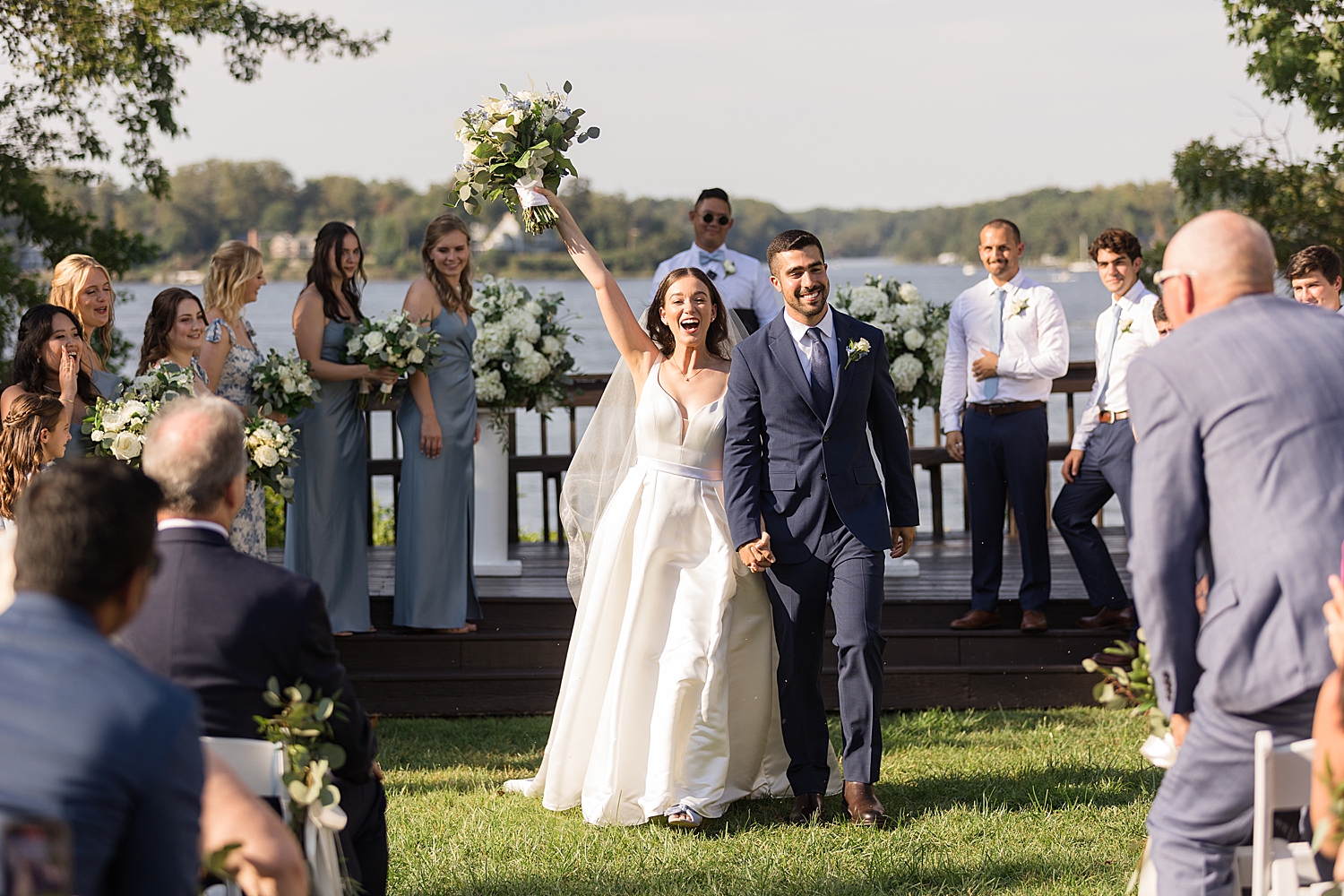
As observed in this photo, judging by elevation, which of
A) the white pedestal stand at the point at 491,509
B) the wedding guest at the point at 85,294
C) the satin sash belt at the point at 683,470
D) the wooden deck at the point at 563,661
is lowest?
the wooden deck at the point at 563,661

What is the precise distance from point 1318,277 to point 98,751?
224 inches

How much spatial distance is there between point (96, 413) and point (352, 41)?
787 cm

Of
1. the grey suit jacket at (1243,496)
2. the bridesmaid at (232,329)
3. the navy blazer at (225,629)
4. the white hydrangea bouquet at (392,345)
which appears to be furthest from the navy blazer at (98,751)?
the white hydrangea bouquet at (392,345)

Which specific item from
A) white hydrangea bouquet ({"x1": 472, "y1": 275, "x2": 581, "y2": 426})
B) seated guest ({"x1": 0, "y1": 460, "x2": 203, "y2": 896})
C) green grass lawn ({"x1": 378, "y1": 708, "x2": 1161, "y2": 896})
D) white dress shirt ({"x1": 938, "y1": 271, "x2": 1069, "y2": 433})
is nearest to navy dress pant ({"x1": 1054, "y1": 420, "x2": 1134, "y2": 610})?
white dress shirt ({"x1": 938, "y1": 271, "x2": 1069, "y2": 433})

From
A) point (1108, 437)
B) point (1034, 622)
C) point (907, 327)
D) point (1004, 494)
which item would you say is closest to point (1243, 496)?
point (1108, 437)

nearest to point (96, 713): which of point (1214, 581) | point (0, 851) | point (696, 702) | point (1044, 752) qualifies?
point (0, 851)

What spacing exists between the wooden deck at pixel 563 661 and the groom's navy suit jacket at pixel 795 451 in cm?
202

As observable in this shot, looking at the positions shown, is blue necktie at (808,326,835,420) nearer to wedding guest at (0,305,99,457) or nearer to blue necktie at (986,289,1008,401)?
blue necktie at (986,289,1008,401)

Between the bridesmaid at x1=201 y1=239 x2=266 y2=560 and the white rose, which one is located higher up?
the bridesmaid at x1=201 y1=239 x2=266 y2=560

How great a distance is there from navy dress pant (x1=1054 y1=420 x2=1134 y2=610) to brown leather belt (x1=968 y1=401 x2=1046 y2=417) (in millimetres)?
330

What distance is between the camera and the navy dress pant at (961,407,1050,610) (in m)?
6.75

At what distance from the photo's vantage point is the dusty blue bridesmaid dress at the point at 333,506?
22.8ft

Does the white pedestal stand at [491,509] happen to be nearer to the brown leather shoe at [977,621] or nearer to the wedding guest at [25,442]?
the brown leather shoe at [977,621]

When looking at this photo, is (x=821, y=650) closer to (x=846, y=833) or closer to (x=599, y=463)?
(x=846, y=833)
